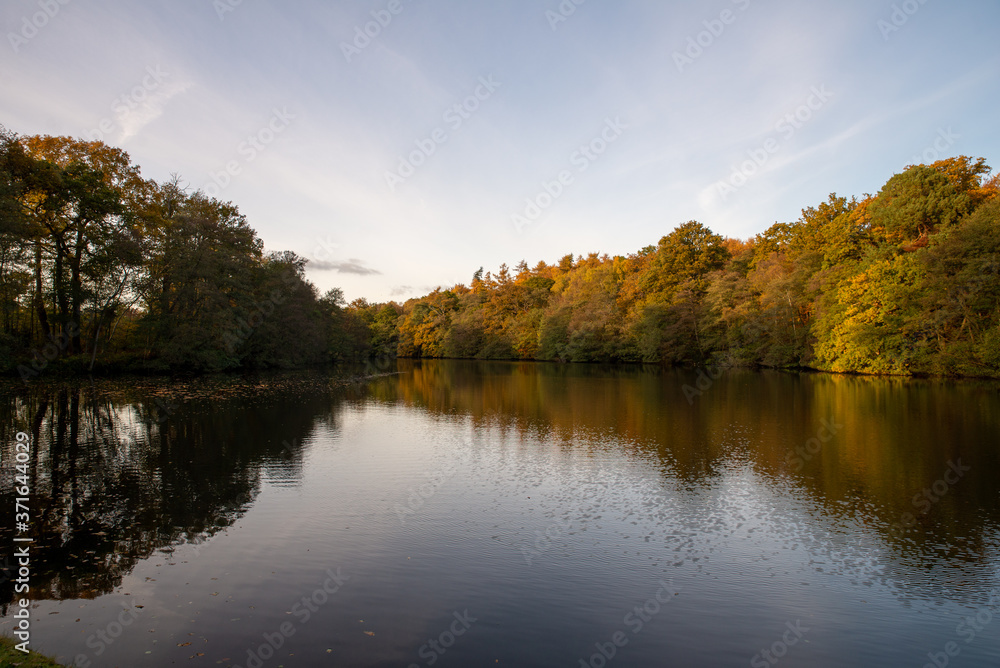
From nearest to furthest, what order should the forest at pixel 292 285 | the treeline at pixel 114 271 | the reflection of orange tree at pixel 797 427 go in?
the reflection of orange tree at pixel 797 427 < the treeline at pixel 114 271 < the forest at pixel 292 285

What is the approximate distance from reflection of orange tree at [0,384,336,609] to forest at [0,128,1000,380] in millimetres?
11978

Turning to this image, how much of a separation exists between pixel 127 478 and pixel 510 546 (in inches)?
318

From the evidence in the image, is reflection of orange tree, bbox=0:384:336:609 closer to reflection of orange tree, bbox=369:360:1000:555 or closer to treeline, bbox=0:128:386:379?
reflection of orange tree, bbox=369:360:1000:555

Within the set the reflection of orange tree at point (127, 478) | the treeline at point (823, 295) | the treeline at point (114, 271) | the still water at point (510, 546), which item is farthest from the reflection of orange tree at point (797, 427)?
the treeline at point (114, 271)

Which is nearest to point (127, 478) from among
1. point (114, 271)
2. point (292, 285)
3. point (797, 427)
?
point (797, 427)

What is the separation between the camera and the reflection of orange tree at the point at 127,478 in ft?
22.1

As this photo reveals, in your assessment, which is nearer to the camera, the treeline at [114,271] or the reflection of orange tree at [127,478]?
the reflection of orange tree at [127,478]

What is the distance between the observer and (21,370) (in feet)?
99.9

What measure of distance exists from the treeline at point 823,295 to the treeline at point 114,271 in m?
40.2

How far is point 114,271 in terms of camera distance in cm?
3209

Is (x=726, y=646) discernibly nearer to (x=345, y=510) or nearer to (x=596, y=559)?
(x=596, y=559)

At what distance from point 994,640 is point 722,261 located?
6051cm

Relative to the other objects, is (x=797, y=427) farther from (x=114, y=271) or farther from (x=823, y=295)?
(x=114, y=271)

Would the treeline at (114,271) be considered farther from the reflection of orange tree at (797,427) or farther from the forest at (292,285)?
the reflection of orange tree at (797,427)
